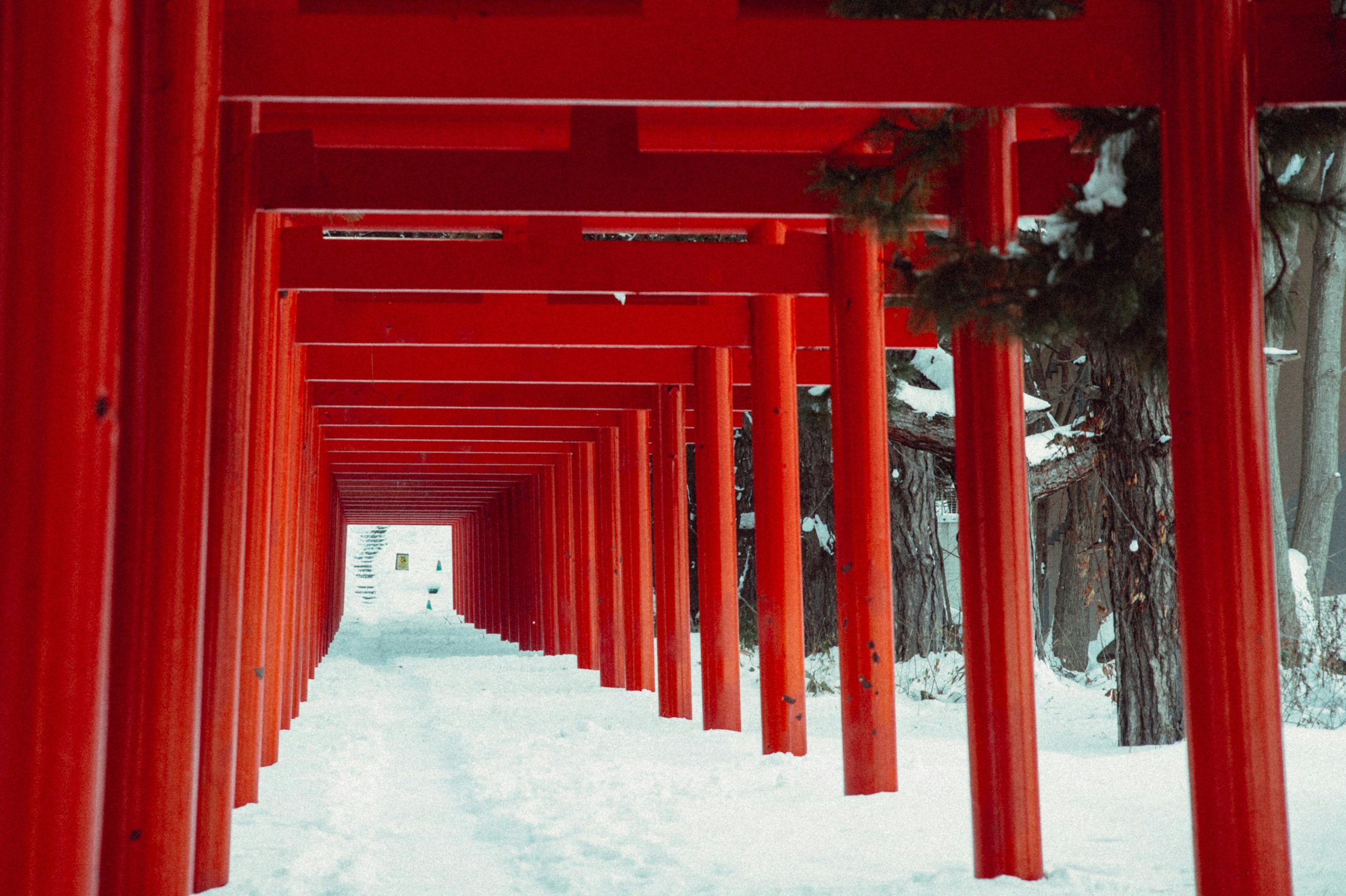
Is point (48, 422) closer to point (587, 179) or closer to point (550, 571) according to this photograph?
point (587, 179)

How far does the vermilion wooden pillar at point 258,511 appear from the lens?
5.80 metres

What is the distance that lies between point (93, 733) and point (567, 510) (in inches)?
569

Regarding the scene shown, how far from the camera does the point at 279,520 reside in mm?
8180

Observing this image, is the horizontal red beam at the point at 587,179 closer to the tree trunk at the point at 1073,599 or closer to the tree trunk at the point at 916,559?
the tree trunk at the point at 916,559

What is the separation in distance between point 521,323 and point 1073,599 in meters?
13.4

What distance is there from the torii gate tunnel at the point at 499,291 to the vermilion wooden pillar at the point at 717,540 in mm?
1366

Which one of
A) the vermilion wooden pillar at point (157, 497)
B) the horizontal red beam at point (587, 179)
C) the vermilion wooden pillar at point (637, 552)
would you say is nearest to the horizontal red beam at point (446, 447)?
the vermilion wooden pillar at point (637, 552)

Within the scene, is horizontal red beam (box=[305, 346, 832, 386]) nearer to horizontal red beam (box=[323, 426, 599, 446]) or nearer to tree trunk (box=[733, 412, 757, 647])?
horizontal red beam (box=[323, 426, 599, 446])

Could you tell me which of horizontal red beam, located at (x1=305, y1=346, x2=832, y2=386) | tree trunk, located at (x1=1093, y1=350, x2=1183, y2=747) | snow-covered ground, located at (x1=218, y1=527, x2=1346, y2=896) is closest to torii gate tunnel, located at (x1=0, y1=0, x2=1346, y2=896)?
snow-covered ground, located at (x1=218, y1=527, x2=1346, y2=896)

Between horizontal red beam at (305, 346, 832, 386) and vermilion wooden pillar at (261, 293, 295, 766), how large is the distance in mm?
1077

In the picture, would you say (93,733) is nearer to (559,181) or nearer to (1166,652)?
(559,181)

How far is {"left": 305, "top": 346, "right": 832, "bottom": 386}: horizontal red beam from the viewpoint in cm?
1010

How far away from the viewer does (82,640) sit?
11.6 ft

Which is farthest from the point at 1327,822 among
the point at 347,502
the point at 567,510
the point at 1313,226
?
the point at 347,502
